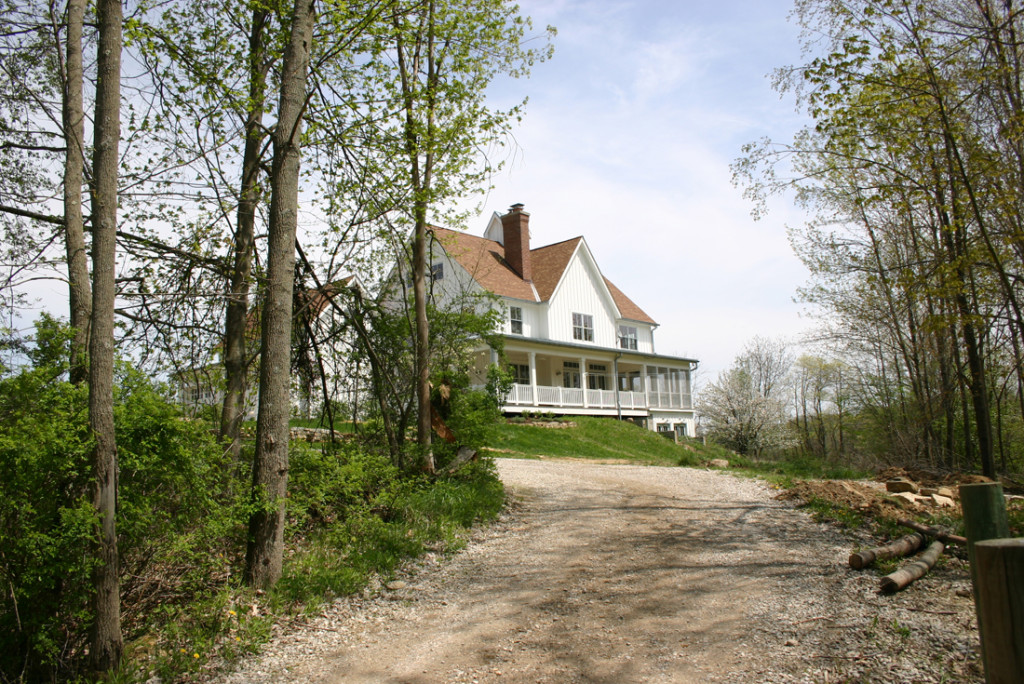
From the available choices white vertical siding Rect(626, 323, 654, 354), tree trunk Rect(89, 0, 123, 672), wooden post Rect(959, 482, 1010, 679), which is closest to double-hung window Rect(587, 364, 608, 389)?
white vertical siding Rect(626, 323, 654, 354)

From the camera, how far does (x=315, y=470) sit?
7.64 m

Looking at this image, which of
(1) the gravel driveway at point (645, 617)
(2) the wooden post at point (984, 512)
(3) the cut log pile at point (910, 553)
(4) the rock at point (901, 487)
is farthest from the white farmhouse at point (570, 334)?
(2) the wooden post at point (984, 512)

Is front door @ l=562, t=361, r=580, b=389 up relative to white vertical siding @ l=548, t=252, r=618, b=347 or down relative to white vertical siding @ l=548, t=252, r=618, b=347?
down

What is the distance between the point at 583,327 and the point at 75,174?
26.9 m

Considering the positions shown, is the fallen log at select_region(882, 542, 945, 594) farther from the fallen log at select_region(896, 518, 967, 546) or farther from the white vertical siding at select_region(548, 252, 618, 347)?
the white vertical siding at select_region(548, 252, 618, 347)

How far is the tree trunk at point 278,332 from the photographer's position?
6.17 m

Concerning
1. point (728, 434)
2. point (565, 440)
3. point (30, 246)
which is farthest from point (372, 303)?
point (728, 434)

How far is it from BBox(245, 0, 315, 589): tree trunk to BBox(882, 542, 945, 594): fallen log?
5.41 meters

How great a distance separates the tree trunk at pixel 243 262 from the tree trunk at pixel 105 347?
3.06 meters

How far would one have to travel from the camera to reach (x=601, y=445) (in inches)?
877

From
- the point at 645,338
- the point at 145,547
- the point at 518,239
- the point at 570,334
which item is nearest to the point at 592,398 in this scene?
the point at 570,334

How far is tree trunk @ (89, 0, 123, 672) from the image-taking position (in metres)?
4.42

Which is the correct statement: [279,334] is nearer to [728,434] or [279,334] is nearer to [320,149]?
→ [320,149]

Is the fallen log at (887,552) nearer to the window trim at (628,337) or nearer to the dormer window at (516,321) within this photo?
the dormer window at (516,321)
